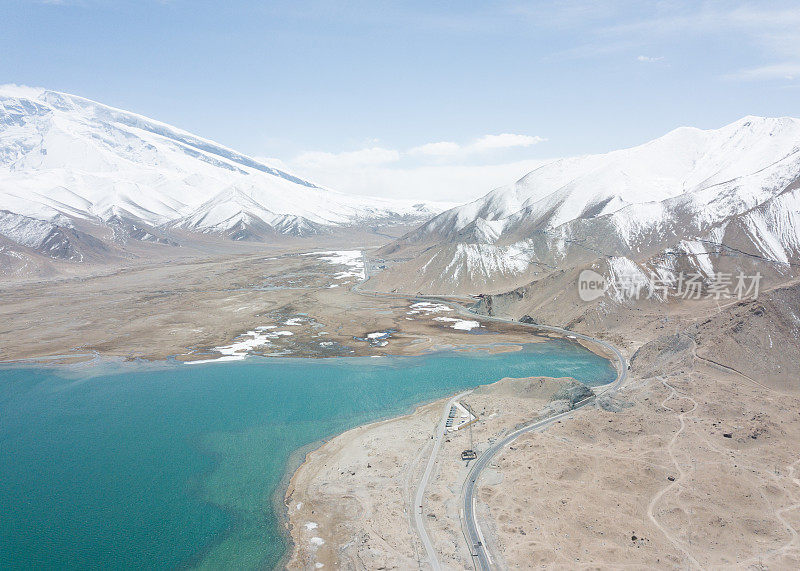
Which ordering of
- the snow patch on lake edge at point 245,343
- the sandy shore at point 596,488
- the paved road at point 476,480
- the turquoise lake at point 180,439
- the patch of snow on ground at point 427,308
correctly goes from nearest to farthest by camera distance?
the sandy shore at point 596,488 < the paved road at point 476,480 < the turquoise lake at point 180,439 < the snow patch on lake edge at point 245,343 < the patch of snow on ground at point 427,308

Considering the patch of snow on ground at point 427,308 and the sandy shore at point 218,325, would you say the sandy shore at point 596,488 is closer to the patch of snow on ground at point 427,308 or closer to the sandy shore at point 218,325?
the sandy shore at point 218,325

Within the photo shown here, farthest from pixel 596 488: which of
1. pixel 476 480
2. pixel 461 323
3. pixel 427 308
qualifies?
pixel 427 308

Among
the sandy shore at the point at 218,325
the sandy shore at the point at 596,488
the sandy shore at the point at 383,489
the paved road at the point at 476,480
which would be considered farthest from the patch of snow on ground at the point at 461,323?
the sandy shore at the point at 596,488

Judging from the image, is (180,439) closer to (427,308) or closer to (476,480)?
(476,480)

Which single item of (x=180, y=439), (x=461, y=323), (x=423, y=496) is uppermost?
(x=461, y=323)

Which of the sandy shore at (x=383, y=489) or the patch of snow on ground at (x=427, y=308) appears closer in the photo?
the sandy shore at (x=383, y=489)

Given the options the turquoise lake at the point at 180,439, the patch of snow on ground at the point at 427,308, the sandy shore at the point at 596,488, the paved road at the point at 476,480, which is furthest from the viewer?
the patch of snow on ground at the point at 427,308
